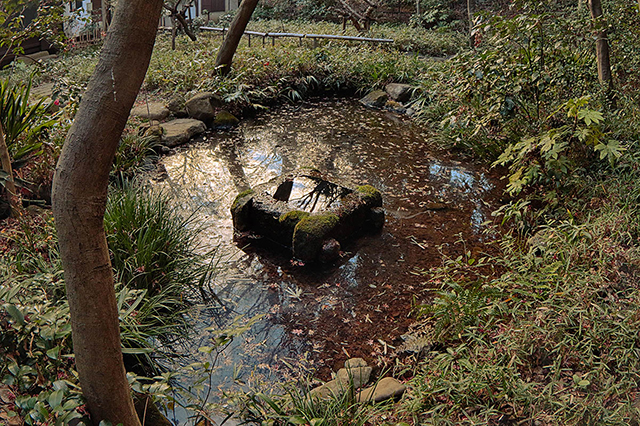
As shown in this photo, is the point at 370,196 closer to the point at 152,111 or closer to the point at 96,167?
the point at 96,167

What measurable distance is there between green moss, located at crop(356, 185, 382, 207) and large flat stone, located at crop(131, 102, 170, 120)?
13.2 ft

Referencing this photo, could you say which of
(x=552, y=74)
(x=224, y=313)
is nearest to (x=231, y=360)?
(x=224, y=313)

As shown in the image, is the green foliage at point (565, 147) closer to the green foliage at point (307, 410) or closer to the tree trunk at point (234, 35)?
the green foliage at point (307, 410)

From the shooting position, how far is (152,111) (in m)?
7.78

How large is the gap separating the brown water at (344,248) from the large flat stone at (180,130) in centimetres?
22

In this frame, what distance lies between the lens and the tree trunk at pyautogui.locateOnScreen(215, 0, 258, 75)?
28.7 feet

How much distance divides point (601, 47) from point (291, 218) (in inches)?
150

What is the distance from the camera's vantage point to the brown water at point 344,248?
3.51 m

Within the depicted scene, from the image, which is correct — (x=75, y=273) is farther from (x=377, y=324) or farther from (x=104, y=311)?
(x=377, y=324)

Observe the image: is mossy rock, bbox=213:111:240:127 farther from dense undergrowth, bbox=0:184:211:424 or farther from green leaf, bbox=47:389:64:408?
green leaf, bbox=47:389:64:408

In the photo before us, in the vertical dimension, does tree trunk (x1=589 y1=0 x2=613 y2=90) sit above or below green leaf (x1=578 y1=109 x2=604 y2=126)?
above

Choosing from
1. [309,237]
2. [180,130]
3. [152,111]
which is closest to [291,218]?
[309,237]

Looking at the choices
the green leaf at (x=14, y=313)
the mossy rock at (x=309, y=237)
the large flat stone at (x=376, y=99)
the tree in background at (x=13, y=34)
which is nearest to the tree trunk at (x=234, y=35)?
the large flat stone at (x=376, y=99)

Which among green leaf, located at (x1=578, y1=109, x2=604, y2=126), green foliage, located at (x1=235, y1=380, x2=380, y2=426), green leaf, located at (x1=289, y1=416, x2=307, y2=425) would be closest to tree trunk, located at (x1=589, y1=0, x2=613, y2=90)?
green leaf, located at (x1=578, y1=109, x2=604, y2=126)
